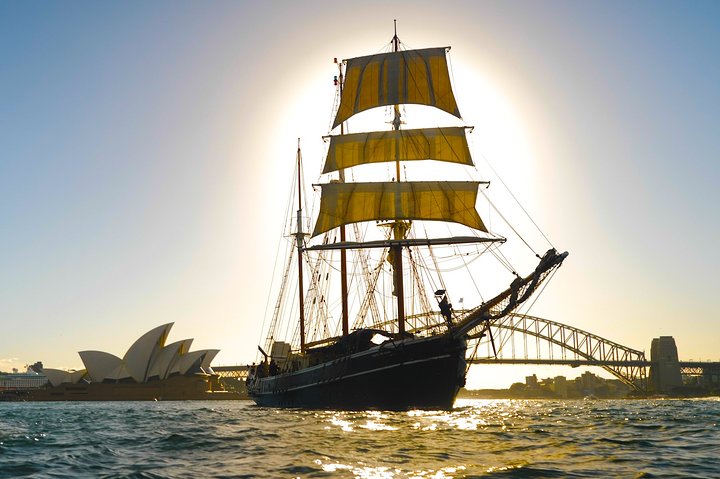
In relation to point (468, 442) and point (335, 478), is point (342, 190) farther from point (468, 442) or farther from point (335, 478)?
point (335, 478)

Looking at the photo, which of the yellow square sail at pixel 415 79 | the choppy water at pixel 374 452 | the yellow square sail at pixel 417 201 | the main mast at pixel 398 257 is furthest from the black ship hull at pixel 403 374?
the yellow square sail at pixel 415 79

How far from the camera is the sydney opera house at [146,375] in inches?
6742

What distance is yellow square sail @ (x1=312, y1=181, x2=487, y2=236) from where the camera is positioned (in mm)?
72875

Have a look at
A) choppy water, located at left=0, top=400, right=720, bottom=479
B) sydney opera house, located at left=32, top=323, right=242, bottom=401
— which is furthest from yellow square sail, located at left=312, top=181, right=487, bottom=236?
sydney opera house, located at left=32, top=323, right=242, bottom=401

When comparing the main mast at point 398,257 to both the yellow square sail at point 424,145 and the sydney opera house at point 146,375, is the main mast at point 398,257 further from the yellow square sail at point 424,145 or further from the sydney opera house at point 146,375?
the sydney opera house at point 146,375

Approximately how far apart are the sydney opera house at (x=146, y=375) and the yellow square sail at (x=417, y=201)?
331ft

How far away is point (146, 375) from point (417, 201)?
391ft

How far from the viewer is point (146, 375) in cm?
17412

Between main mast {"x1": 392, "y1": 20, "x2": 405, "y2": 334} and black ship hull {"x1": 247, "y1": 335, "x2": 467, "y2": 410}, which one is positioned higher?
main mast {"x1": 392, "y1": 20, "x2": 405, "y2": 334}

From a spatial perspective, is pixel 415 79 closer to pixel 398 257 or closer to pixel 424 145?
pixel 424 145

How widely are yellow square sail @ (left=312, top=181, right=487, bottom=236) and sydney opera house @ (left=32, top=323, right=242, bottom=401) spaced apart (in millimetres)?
100976

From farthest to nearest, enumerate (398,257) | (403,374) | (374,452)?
(398,257), (403,374), (374,452)

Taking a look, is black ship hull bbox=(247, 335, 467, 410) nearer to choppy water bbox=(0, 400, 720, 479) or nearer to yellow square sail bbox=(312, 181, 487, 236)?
choppy water bbox=(0, 400, 720, 479)

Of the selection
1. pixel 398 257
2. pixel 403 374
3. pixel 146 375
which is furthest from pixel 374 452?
pixel 146 375
